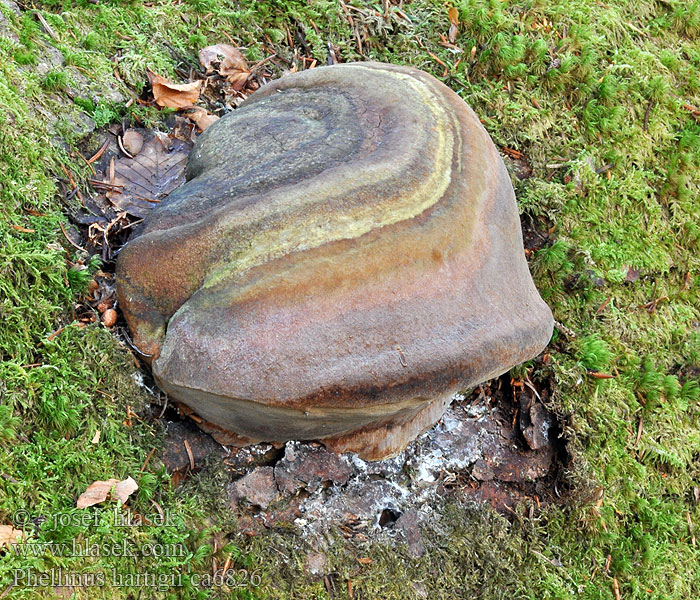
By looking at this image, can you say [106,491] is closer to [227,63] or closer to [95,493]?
[95,493]

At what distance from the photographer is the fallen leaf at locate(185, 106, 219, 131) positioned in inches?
157

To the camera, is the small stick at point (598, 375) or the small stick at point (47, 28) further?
the small stick at point (598, 375)

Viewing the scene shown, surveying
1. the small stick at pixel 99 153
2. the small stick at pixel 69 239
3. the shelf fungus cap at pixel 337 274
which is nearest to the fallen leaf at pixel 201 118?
the small stick at pixel 99 153

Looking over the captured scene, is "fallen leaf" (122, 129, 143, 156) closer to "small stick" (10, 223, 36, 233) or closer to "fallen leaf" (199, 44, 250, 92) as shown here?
"fallen leaf" (199, 44, 250, 92)

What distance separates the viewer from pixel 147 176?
3.71m

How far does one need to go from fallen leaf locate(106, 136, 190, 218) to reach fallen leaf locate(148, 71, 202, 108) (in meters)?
0.28

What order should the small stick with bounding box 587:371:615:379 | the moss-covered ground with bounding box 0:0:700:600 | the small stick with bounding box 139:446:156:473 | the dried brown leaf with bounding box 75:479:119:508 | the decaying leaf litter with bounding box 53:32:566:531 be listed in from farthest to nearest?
the small stick with bounding box 587:371:615:379, the decaying leaf litter with bounding box 53:32:566:531, the small stick with bounding box 139:446:156:473, the moss-covered ground with bounding box 0:0:700:600, the dried brown leaf with bounding box 75:479:119:508

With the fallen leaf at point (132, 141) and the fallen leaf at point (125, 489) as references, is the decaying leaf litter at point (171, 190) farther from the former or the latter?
the fallen leaf at point (125, 489)

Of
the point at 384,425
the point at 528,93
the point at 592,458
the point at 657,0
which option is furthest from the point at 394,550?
the point at 657,0

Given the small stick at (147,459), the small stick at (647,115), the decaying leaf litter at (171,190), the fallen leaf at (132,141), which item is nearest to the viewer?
the small stick at (147,459)

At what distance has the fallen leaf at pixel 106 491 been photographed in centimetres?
267

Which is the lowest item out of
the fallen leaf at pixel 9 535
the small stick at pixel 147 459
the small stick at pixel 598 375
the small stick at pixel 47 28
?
the small stick at pixel 598 375

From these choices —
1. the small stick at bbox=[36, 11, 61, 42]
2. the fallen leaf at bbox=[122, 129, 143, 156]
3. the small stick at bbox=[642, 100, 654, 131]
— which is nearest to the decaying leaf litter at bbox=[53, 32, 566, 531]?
the fallen leaf at bbox=[122, 129, 143, 156]

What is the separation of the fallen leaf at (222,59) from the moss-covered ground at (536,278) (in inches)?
5.1
